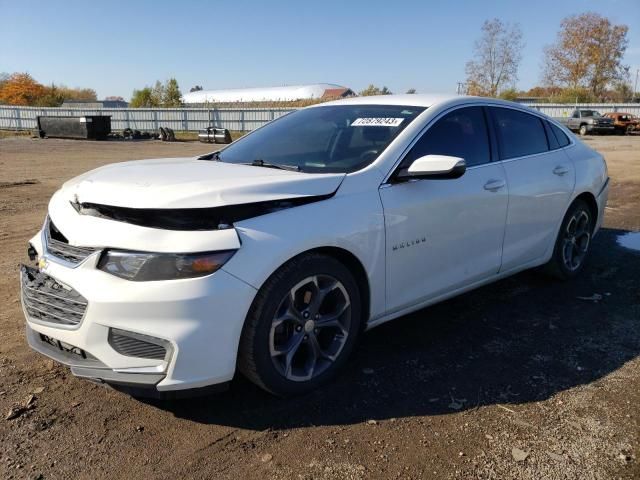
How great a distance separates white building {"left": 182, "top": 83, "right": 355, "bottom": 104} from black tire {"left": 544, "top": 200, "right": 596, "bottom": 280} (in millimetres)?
65036

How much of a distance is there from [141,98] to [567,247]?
73.1m

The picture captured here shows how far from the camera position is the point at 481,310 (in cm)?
454

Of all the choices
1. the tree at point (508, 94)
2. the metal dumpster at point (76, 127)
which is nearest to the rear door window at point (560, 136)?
the metal dumpster at point (76, 127)

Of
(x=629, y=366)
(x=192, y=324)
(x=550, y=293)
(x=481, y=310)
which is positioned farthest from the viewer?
(x=550, y=293)

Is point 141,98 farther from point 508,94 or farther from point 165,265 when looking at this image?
point 165,265

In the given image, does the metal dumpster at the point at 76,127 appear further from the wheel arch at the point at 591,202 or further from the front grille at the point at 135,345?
the front grille at the point at 135,345

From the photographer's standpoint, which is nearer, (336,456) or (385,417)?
(336,456)

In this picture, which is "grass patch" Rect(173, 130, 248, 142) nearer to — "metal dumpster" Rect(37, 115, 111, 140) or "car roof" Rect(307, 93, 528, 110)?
"metal dumpster" Rect(37, 115, 111, 140)

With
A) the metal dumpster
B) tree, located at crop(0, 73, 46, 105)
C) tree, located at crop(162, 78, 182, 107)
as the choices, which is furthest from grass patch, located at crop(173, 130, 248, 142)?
tree, located at crop(0, 73, 46, 105)

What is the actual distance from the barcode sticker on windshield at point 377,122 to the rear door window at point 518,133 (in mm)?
1024

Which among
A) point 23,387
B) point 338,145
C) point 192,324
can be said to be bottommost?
point 23,387

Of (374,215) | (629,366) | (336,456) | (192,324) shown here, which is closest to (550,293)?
(629,366)

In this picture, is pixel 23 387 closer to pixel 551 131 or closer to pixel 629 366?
pixel 629 366

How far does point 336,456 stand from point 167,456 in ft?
2.58
